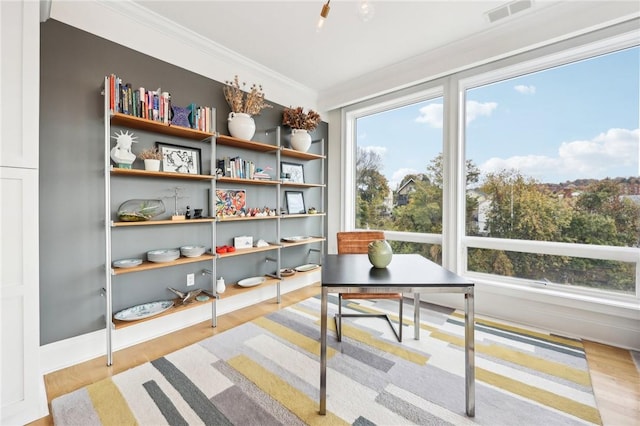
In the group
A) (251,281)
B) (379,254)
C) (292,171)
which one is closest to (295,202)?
(292,171)

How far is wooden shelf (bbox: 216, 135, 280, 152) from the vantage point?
105 inches

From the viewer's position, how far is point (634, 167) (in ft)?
7.25

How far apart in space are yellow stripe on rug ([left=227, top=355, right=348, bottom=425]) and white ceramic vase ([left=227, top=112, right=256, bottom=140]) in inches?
81.6

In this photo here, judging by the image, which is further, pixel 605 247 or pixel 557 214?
pixel 557 214

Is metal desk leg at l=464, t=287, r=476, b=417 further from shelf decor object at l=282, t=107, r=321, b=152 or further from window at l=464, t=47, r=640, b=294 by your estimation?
shelf decor object at l=282, t=107, r=321, b=152

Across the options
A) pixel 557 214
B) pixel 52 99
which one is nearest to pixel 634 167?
pixel 557 214

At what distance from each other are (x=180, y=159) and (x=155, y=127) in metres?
0.35

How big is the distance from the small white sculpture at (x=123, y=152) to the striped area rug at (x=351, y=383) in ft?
5.04

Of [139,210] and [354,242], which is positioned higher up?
[139,210]

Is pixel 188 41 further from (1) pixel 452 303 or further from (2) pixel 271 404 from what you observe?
(1) pixel 452 303

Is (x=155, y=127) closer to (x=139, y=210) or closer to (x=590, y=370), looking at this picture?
(x=139, y=210)

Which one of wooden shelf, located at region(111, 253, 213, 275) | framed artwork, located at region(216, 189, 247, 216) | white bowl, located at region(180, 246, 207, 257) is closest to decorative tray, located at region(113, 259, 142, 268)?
wooden shelf, located at region(111, 253, 213, 275)

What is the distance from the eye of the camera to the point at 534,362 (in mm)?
1950

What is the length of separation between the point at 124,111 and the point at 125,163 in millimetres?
397
